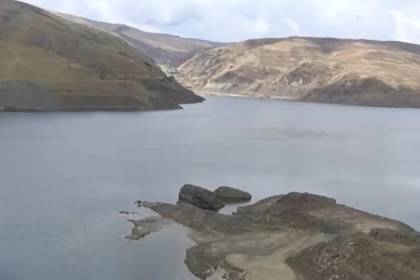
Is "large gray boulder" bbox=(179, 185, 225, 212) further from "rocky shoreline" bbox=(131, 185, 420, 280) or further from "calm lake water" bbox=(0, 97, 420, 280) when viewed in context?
"calm lake water" bbox=(0, 97, 420, 280)

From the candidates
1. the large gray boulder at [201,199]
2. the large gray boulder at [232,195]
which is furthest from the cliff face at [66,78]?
the large gray boulder at [201,199]

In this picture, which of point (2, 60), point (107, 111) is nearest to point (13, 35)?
point (2, 60)

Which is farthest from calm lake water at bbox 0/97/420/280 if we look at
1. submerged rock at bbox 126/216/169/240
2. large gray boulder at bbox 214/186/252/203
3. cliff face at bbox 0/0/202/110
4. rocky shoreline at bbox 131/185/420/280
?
cliff face at bbox 0/0/202/110

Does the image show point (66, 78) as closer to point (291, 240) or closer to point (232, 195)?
point (232, 195)

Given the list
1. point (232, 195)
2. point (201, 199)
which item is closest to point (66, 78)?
point (232, 195)

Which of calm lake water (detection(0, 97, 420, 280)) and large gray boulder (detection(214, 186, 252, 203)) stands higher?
large gray boulder (detection(214, 186, 252, 203))

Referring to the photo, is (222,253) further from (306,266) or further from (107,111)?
(107,111)

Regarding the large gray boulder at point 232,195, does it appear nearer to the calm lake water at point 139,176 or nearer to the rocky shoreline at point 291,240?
the rocky shoreline at point 291,240
